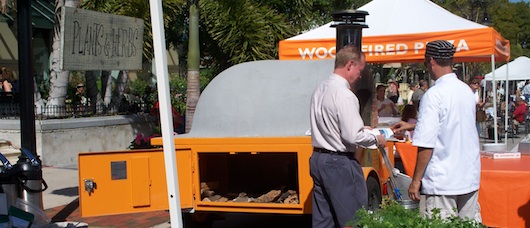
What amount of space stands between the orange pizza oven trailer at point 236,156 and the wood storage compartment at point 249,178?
12 millimetres

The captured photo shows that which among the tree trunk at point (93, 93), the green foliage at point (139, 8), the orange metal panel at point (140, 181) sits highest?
the green foliage at point (139, 8)

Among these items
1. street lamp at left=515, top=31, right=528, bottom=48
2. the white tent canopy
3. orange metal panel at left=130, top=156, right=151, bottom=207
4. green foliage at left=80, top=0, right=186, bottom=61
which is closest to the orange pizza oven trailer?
orange metal panel at left=130, top=156, right=151, bottom=207

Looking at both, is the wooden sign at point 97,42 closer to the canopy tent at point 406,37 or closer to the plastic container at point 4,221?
the plastic container at point 4,221

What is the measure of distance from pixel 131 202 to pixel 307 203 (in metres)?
1.63

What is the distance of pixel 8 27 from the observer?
22750 millimetres

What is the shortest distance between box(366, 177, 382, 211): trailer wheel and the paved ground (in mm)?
2168

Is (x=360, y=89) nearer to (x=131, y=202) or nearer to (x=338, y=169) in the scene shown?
(x=338, y=169)

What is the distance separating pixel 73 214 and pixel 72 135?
5.19 m

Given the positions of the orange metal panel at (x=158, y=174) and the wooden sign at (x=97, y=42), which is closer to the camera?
the wooden sign at (x=97, y=42)

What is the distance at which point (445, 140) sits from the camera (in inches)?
174

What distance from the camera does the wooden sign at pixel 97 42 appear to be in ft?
17.8

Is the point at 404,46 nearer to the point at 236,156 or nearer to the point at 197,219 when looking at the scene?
the point at 236,156

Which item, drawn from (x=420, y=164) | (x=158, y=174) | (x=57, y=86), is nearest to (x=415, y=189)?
(x=420, y=164)

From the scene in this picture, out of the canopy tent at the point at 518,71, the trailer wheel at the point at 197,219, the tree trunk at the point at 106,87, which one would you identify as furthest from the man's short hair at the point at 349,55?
the canopy tent at the point at 518,71
